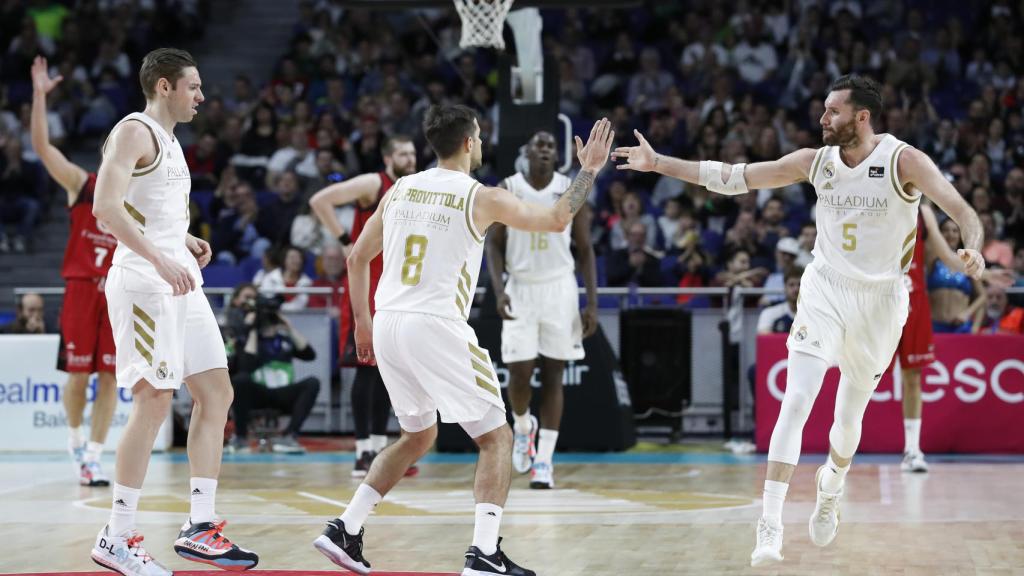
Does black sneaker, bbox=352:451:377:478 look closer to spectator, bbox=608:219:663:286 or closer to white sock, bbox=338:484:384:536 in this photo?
white sock, bbox=338:484:384:536

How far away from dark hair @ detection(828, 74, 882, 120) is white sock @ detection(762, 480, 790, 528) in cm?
181

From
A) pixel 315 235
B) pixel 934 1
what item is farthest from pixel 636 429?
pixel 934 1

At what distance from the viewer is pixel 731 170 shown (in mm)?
6707

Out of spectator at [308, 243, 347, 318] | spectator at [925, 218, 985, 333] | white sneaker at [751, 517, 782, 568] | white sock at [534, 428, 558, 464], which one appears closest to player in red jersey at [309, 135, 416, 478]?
white sock at [534, 428, 558, 464]

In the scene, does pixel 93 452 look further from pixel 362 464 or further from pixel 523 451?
pixel 523 451

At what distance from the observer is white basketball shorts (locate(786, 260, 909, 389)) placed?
645 cm

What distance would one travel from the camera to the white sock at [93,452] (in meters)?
9.74

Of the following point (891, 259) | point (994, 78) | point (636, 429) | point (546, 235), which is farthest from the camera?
point (994, 78)

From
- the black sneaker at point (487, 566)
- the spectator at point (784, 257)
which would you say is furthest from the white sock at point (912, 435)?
the black sneaker at point (487, 566)

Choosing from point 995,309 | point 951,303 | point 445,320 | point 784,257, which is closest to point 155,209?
point 445,320

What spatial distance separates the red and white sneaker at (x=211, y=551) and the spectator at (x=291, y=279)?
25.8 ft

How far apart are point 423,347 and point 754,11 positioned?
13.8 metres

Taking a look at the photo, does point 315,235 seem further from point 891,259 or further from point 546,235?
point 891,259

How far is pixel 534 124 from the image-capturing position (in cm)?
1121
